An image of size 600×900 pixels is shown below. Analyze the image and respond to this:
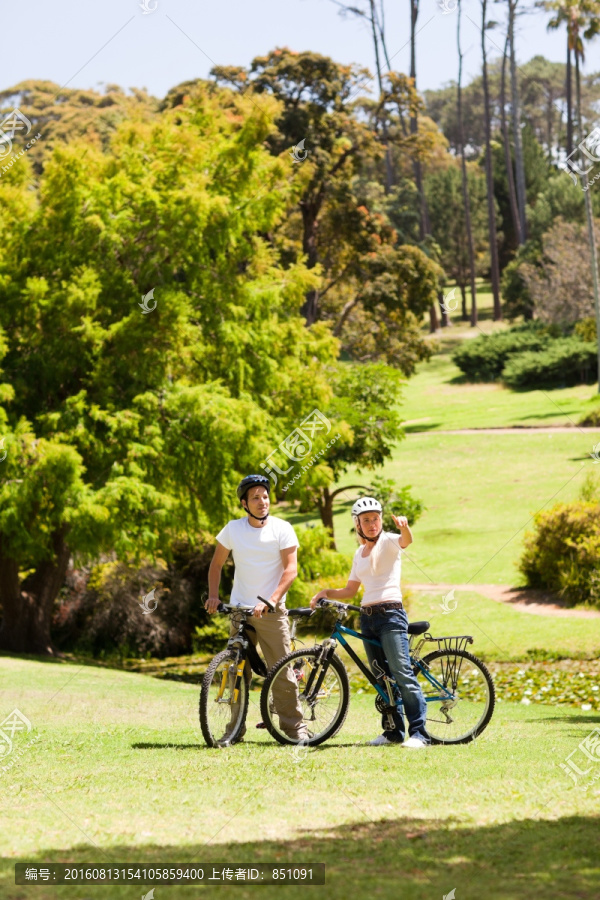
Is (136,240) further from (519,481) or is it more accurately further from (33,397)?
(519,481)

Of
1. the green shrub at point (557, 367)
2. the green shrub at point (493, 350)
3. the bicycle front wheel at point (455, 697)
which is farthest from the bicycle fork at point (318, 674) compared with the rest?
the green shrub at point (493, 350)

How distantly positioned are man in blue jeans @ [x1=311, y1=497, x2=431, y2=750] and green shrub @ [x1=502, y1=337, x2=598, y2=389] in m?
39.6

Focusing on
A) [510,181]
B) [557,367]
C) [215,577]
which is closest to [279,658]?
[215,577]

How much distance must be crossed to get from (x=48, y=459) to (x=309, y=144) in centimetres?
1984

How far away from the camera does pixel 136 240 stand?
18609mm

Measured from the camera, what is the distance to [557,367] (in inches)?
1823

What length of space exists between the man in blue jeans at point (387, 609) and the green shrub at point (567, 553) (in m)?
13.0

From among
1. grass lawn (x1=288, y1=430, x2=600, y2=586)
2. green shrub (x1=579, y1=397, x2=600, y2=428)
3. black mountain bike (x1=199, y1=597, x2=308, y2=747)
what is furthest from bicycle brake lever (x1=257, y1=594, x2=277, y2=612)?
green shrub (x1=579, y1=397, x2=600, y2=428)

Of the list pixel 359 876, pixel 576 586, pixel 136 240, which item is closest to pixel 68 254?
pixel 136 240

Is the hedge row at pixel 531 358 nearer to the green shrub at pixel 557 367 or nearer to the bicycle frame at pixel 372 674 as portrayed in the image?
the green shrub at pixel 557 367

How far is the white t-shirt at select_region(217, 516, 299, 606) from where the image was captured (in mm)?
7359

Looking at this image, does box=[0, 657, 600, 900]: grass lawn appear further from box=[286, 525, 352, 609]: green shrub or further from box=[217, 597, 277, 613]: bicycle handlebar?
box=[286, 525, 352, 609]: green shrub

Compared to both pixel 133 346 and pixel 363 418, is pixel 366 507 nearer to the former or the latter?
pixel 133 346

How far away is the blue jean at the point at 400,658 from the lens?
7.27m
